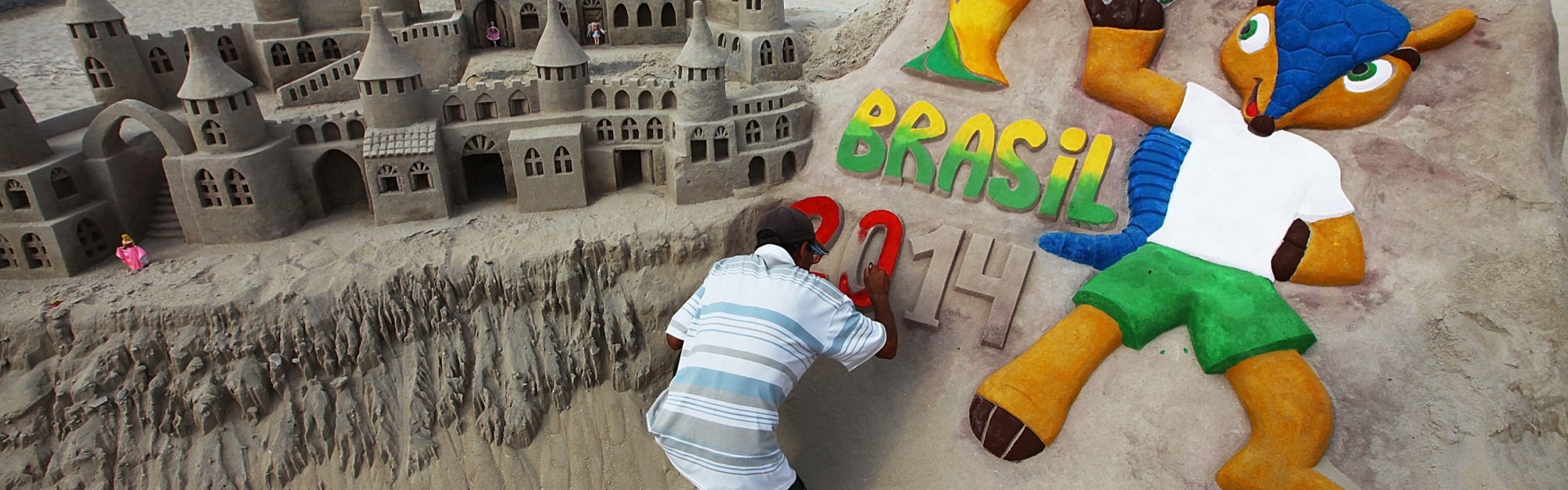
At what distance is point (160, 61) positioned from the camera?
1470 centimetres

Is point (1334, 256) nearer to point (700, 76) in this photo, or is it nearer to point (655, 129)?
point (700, 76)

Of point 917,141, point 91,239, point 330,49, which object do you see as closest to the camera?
point 91,239

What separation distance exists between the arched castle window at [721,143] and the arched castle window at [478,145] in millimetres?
3546

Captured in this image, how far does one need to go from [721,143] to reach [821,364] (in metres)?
4.10

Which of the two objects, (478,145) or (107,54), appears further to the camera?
(107,54)

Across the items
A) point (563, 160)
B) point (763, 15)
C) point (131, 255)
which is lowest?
point (131, 255)

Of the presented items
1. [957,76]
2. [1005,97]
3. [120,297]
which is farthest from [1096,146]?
[120,297]

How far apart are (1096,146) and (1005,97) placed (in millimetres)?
1740

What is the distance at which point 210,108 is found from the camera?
11.8 meters

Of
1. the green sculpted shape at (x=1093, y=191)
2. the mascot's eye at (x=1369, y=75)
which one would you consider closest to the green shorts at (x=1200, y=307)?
the green sculpted shape at (x=1093, y=191)

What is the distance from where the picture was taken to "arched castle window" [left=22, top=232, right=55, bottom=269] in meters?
11.2

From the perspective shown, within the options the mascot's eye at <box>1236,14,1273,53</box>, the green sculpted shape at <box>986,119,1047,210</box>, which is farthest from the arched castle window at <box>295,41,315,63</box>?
the mascot's eye at <box>1236,14,1273,53</box>

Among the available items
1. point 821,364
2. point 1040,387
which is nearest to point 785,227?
point 1040,387

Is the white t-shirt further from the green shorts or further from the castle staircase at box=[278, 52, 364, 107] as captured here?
the castle staircase at box=[278, 52, 364, 107]
